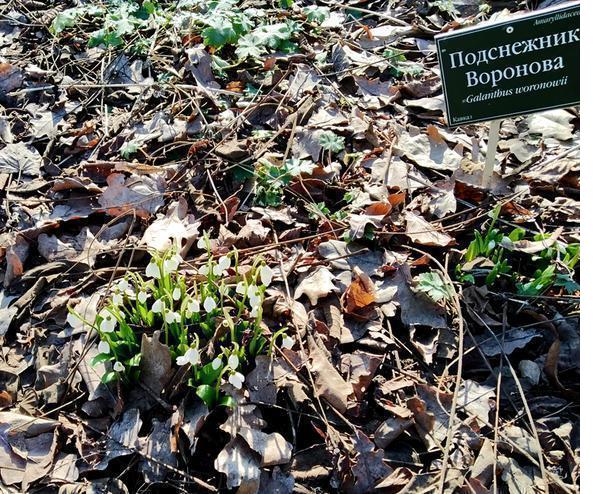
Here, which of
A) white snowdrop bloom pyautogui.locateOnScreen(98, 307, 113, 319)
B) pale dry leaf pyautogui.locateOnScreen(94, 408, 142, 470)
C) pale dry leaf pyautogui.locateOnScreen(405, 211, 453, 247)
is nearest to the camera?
pale dry leaf pyautogui.locateOnScreen(94, 408, 142, 470)

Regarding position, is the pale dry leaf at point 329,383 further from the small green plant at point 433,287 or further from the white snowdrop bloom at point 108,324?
the white snowdrop bloom at point 108,324

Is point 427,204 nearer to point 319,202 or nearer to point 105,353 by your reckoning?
point 319,202

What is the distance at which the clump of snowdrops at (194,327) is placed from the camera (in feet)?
6.67

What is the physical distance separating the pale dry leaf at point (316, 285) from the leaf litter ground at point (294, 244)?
12 mm

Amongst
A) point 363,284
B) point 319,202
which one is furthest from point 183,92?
point 363,284

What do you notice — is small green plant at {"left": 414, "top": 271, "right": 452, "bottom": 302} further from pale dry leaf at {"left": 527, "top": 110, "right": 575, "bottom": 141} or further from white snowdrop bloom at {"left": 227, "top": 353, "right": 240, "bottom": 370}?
pale dry leaf at {"left": 527, "top": 110, "right": 575, "bottom": 141}

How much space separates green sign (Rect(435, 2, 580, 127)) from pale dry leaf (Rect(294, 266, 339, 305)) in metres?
0.81

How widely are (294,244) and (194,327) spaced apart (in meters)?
0.59

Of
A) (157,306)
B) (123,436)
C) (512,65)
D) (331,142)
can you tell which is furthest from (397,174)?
(123,436)

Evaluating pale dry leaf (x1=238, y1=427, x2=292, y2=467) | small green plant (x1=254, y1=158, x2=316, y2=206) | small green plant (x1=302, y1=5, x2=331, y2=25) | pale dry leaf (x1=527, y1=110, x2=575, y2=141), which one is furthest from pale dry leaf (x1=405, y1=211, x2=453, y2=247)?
small green plant (x1=302, y1=5, x2=331, y2=25)

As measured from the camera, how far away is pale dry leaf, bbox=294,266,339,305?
237 cm

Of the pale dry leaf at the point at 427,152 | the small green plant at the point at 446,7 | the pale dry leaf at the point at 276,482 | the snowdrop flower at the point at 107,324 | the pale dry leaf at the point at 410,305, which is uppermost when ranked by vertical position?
the small green plant at the point at 446,7

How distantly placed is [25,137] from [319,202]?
1615mm

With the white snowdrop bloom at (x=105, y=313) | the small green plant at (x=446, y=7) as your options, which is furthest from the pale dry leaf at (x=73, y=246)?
the small green plant at (x=446, y=7)
